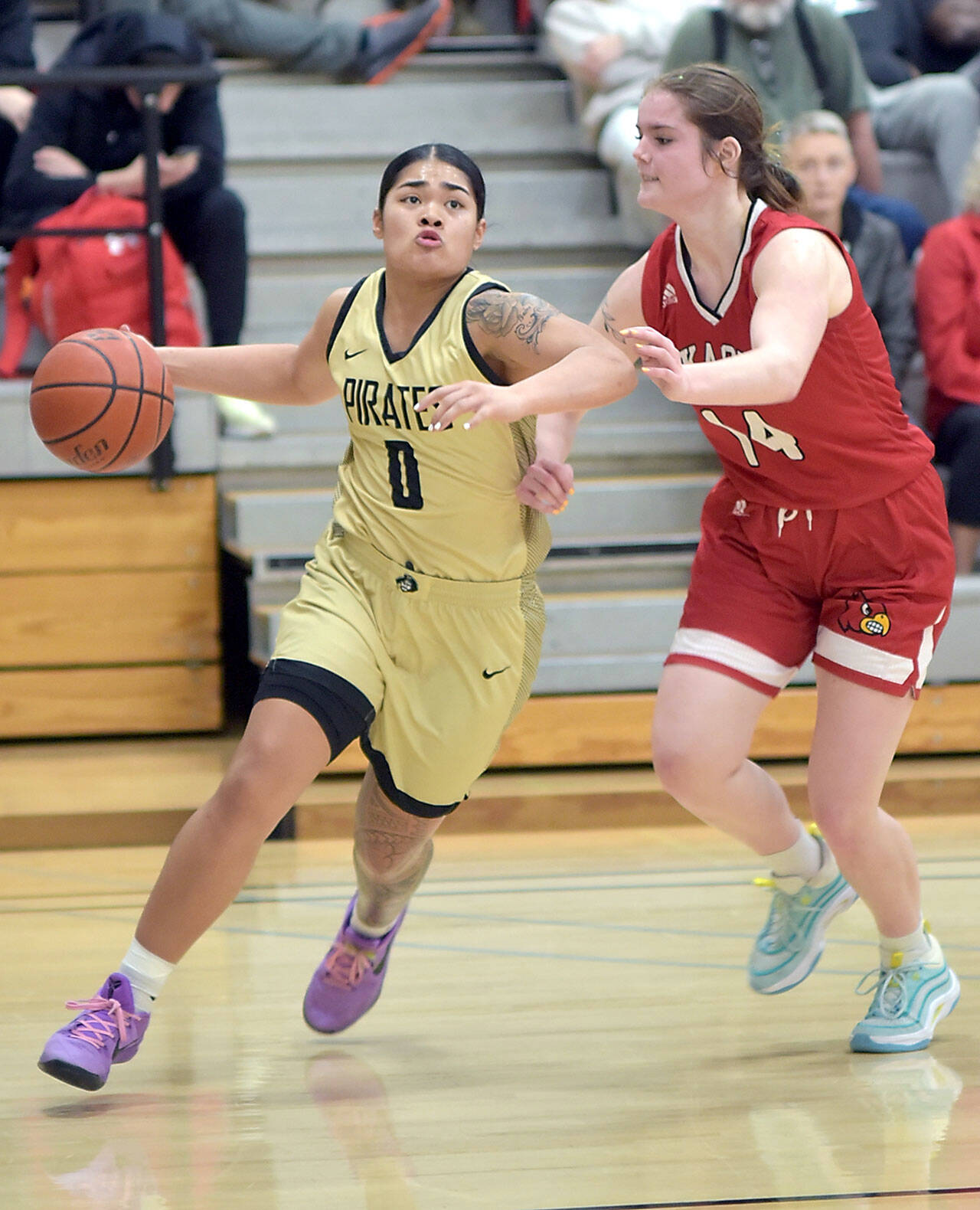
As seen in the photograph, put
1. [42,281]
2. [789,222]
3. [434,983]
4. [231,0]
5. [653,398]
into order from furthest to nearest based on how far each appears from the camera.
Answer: [231,0] → [653,398] → [42,281] → [434,983] → [789,222]

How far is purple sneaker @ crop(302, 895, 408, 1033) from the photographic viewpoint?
3105 millimetres

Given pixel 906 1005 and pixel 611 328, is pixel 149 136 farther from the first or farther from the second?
pixel 906 1005

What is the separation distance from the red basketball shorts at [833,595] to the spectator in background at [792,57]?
334cm

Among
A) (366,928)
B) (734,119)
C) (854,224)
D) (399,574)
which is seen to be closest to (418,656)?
(399,574)

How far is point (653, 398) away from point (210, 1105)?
13.5 ft

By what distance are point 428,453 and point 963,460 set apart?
3143mm

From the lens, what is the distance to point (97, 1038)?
2.68m

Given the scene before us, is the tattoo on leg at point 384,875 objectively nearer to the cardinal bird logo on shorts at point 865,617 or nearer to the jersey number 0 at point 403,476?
the jersey number 0 at point 403,476

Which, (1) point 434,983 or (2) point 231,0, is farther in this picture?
(2) point 231,0

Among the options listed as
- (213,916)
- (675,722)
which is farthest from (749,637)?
(213,916)

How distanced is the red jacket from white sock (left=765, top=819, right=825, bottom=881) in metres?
2.93

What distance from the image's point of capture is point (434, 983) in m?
3.50

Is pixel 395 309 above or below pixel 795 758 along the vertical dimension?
above

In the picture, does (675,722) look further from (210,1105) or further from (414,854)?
(210,1105)
